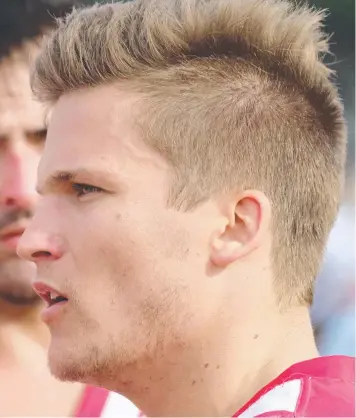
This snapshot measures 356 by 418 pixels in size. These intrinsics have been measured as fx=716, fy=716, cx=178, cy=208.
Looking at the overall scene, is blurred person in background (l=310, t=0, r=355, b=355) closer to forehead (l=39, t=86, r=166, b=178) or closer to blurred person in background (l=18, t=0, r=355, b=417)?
blurred person in background (l=18, t=0, r=355, b=417)

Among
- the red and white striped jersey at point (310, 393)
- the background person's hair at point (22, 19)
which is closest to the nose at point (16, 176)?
the background person's hair at point (22, 19)

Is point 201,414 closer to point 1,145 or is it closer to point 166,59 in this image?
point 166,59

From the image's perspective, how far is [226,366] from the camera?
74 cm

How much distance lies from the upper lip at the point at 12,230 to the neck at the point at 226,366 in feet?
1.55

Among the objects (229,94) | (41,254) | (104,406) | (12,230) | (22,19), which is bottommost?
(104,406)

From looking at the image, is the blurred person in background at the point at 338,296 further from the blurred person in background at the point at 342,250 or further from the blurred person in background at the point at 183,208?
the blurred person in background at the point at 183,208

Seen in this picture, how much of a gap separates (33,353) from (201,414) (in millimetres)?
556

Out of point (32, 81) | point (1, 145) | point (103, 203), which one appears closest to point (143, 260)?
point (103, 203)

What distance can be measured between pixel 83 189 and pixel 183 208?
0.11 m

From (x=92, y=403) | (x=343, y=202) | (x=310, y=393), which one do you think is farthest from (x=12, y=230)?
(x=310, y=393)

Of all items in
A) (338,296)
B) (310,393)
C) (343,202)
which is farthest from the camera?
(338,296)

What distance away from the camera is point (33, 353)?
1232 mm

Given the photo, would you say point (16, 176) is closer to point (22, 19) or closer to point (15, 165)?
point (15, 165)

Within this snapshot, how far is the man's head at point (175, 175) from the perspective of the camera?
733 mm
